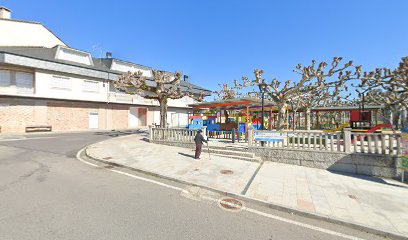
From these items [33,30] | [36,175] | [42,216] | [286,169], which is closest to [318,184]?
[286,169]

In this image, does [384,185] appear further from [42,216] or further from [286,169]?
[42,216]

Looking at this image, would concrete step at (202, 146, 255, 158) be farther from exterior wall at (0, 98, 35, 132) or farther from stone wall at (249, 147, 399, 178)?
exterior wall at (0, 98, 35, 132)

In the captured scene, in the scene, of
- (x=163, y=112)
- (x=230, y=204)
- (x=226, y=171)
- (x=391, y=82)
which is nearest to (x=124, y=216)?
(x=230, y=204)

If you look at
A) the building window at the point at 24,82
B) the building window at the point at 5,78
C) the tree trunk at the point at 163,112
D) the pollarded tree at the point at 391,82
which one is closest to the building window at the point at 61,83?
the building window at the point at 24,82

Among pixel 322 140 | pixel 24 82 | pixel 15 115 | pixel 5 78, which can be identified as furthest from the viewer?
pixel 24 82

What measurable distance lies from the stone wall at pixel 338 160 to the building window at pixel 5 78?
2586cm

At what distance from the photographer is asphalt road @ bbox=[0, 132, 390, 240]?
321 cm

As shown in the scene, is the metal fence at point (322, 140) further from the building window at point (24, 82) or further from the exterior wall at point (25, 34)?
the exterior wall at point (25, 34)

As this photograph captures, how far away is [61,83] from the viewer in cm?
2183

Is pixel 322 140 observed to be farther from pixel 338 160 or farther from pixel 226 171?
pixel 226 171

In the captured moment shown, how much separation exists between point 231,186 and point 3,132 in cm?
2566

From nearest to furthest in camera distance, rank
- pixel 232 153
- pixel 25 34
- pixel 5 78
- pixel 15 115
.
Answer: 1. pixel 232 153
2. pixel 5 78
3. pixel 15 115
4. pixel 25 34

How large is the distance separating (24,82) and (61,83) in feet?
10.6

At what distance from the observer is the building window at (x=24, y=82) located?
19.4 meters
